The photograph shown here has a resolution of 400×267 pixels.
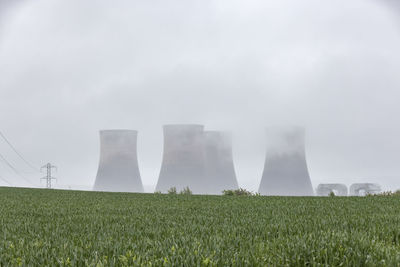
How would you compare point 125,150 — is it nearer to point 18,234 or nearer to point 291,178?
point 291,178

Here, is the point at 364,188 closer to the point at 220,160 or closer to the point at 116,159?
the point at 220,160

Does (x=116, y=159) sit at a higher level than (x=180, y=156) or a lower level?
lower

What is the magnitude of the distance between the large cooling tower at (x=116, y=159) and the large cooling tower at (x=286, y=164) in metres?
23.1

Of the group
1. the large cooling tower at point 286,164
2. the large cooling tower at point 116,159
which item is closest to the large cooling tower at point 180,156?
the large cooling tower at point 116,159

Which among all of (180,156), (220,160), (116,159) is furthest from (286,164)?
(116,159)

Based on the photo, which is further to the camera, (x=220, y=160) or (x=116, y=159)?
(x=220, y=160)

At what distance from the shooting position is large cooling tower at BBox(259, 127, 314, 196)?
71.5m

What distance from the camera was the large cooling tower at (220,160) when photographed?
263 ft

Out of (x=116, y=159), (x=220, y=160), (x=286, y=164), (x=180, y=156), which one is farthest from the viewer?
(x=220, y=160)

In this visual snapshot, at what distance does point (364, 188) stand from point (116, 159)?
46.8 metres

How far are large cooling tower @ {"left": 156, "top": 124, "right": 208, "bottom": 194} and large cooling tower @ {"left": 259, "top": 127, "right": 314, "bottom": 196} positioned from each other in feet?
42.3

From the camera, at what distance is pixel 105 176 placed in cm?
6538

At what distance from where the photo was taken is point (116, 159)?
213 feet

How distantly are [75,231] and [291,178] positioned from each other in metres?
68.0
